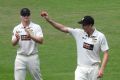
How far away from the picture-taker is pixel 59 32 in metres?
25.6

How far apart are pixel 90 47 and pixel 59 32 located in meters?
11.9

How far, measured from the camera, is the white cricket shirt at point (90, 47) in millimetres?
13664

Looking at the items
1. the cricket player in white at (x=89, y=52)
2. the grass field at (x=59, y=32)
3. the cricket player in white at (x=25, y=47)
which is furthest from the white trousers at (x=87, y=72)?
the grass field at (x=59, y=32)

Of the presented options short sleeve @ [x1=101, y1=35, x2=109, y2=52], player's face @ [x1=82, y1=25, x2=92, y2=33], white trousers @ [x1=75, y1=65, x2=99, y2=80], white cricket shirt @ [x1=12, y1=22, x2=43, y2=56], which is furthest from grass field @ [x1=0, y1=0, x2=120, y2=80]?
player's face @ [x1=82, y1=25, x2=92, y2=33]

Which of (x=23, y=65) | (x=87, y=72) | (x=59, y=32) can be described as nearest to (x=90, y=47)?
(x=87, y=72)


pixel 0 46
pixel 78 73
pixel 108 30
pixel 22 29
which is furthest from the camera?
pixel 108 30

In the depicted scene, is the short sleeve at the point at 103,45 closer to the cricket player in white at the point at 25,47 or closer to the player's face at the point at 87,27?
the player's face at the point at 87,27

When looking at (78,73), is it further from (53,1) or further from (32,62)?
(53,1)

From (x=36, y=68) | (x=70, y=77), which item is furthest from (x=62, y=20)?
(x=36, y=68)

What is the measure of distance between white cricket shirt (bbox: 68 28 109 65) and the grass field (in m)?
4.52

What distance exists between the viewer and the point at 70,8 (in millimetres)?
30766

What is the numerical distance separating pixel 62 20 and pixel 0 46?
542 centimetres

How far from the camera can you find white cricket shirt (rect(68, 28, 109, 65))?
13.7 m

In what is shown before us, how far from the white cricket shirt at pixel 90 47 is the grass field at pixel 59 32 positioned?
14.8ft
